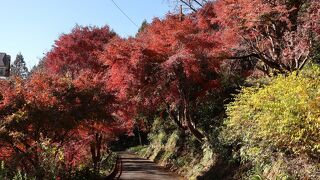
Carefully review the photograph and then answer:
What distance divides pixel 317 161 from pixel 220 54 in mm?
7852

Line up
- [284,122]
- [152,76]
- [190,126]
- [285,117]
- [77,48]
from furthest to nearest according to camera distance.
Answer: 1. [77,48]
2. [190,126]
3. [152,76]
4. [285,117]
5. [284,122]

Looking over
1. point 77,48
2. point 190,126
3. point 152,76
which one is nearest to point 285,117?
point 152,76

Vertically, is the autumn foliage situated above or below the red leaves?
below

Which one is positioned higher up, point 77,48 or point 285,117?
point 77,48

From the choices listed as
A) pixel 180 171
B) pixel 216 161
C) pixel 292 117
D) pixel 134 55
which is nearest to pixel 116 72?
pixel 134 55

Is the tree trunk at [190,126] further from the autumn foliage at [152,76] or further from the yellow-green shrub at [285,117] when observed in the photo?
the yellow-green shrub at [285,117]

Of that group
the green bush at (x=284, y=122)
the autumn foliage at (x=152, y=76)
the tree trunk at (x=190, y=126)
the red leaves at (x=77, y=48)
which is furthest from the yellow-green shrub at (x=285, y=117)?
the red leaves at (x=77, y=48)

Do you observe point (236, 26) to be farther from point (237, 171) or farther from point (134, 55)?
point (237, 171)

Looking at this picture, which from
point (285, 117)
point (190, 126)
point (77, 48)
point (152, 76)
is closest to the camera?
point (285, 117)

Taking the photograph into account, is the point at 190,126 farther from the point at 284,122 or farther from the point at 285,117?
the point at 284,122

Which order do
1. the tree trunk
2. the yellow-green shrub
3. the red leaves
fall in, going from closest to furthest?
the yellow-green shrub → the tree trunk → the red leaves

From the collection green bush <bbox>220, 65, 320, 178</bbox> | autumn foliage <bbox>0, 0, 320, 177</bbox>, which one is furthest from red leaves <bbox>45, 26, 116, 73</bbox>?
green bush <bbox>220, 65, 320, 178</bbox>

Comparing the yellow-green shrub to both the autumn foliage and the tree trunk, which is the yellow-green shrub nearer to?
the autumn foliage

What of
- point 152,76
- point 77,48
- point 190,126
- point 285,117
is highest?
point 77,48
